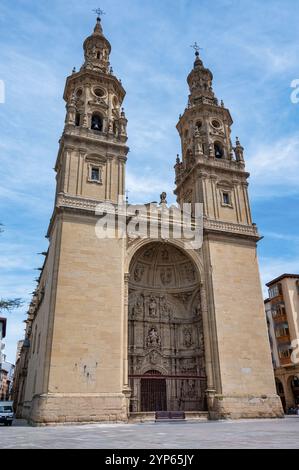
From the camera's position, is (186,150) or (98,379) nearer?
(98,379)

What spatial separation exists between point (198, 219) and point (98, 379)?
12.9 metres

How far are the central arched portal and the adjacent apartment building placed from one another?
16.9m

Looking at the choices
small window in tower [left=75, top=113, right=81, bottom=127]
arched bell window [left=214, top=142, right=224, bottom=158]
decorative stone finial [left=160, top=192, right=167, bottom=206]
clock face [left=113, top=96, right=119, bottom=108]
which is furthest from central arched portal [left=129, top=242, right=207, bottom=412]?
clock face [left=113, top=96, right=119, bottom=108]

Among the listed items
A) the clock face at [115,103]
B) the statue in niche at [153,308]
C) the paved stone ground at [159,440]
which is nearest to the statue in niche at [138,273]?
the statue in niche at [153,308]

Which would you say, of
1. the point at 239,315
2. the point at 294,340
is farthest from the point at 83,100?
the point at 294,340

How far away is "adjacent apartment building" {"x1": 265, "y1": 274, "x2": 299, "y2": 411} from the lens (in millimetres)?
38250

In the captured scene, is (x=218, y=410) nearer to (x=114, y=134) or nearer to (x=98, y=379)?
(x=98, y=379)

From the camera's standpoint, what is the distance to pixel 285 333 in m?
39.3

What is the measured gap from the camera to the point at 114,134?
89.9 feet

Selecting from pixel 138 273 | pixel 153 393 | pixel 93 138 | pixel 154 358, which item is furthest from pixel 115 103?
pixel 153 393

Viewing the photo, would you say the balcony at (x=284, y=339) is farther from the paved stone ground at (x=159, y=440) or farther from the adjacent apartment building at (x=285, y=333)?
the paved stone ground at (x=159, y=440)

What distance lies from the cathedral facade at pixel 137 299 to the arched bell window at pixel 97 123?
10cm

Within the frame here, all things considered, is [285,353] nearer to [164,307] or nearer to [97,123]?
[164,307]

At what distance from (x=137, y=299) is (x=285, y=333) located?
67.5 feet
